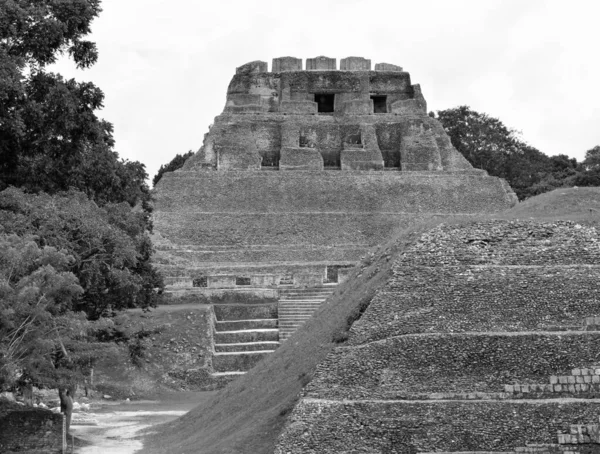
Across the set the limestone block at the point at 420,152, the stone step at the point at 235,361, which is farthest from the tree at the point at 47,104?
the limestone block at the point at 420,152

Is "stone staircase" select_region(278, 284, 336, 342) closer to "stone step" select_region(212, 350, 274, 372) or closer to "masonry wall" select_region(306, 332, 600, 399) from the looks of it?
"stone step" select_region(212, 350, 274, 372)

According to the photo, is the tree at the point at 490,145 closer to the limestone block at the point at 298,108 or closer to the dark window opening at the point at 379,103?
the dark window opening at the point at 379,103

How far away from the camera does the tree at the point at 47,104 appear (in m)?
27.6

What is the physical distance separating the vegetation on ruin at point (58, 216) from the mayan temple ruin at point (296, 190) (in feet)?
A: 30.2

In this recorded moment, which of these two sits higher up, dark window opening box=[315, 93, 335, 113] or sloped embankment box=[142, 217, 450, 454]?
dark window opening box=[315, 93, 335, 113]

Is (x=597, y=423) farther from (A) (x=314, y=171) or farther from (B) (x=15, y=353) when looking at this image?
(A) (x=314, y=171)

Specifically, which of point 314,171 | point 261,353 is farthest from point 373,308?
point 314,171

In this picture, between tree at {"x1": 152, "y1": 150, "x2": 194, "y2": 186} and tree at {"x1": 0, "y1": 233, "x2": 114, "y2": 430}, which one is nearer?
tree at {"x1": 0, "y1": 233, "x2": 114, "y2": 430}

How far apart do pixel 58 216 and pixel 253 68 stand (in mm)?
38482

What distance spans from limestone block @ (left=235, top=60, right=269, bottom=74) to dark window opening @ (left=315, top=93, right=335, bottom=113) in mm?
3260

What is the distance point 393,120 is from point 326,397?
41851mm

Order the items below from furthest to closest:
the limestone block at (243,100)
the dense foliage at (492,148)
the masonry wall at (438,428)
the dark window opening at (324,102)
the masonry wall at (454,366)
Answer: the dense foliage at (492,148) < the dark window opening at (324,102) < the limestone block at (243,100) < the masonry wall at (454,366) < the masonry wall at (438,428)

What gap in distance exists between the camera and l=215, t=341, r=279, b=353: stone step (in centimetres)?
3778

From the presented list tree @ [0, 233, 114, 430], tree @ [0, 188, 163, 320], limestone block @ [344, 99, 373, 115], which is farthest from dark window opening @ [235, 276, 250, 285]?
tree @ [0, 233, 114, 430]
